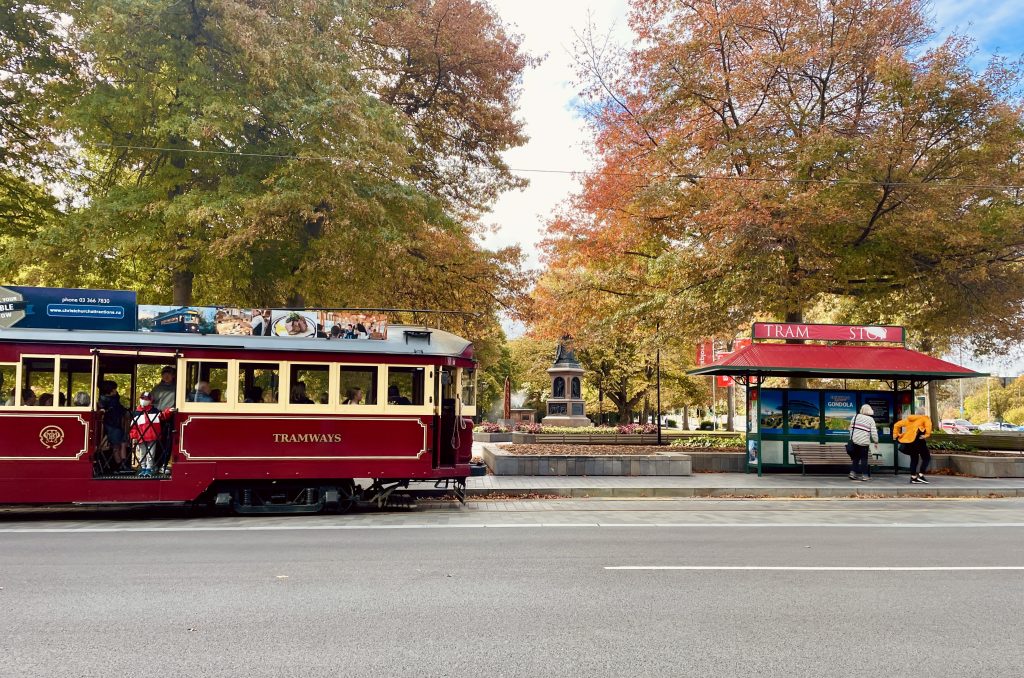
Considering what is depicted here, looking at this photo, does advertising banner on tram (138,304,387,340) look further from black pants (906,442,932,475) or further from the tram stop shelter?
black pants (906,442,932,475)

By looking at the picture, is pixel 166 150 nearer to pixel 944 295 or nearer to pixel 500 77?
pixel 500 77

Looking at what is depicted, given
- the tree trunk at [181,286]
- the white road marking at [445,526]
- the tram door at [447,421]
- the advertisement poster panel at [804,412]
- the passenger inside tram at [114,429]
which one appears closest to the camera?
the white road marking at [445,526]

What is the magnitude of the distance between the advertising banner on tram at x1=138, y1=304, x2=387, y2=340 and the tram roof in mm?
131

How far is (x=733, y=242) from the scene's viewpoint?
20.9m

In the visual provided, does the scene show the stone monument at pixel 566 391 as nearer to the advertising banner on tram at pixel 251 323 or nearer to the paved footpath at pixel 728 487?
the paved footpath at pixel 728 487

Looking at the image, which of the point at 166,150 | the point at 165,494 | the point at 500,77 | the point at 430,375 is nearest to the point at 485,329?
the point at 500,77

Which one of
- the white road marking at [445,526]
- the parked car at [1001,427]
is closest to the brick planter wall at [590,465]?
the white road marking at [445,526]

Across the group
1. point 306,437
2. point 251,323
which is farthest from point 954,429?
point 251,323

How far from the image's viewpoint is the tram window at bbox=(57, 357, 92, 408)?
38.3 feet

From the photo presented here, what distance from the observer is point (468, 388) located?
1387 cm

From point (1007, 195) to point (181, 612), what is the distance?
23693mm

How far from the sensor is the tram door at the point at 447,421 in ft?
43.5

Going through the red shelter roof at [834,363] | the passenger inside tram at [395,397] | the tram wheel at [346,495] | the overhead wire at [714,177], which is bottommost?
the tram wheel at [346,495]

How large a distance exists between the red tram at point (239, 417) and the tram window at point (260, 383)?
0.02 metres
